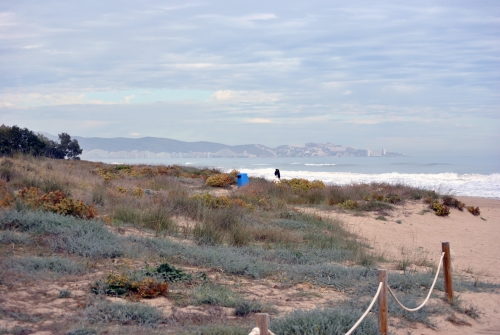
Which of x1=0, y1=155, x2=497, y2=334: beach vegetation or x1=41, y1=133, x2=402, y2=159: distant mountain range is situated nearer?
x1=0, y1=155, x2=497, y2=334: beach vegetation

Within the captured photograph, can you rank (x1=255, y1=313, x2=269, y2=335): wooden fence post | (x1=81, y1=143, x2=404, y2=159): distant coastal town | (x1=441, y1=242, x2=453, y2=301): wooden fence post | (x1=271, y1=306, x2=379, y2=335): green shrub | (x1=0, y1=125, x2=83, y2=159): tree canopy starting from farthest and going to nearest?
(x1=81, y1=143, x2=404, y2=159): distant coastal town < (x1=0, y1=125, x2=83, y2=159): tree canopy < (x1=441, y1=242, x2=453, y2=301): wooden fence post < (x1=271, y1=306, x2=379, y2=335): green shrub < (x1=255, y1=313, x2=269, y2=335): wooden fence post

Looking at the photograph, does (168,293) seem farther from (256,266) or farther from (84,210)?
(84,210)

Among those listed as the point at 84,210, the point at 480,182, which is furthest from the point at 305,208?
the point at 480,182

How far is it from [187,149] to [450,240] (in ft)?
276

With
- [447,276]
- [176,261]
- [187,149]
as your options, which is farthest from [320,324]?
[187,149]

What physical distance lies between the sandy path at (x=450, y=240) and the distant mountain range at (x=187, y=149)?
199ft

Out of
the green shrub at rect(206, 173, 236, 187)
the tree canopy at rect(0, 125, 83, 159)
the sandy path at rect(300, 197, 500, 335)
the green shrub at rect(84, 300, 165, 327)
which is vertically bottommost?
the sandy path at rect(300, 197, 500, 335)

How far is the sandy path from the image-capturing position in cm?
724

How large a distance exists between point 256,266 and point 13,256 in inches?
146

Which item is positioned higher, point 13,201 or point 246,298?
point 13,201

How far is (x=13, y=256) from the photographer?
23.2 ft

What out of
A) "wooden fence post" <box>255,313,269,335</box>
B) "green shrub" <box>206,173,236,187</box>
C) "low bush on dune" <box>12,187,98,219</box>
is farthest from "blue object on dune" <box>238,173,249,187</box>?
"wooden fence post" <box>255,313,269,335</box>

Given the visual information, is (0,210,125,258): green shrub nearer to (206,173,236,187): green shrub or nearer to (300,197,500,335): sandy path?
(300,197,500,335): sandy path

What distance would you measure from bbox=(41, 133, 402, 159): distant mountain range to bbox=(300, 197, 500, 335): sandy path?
60758 mm
